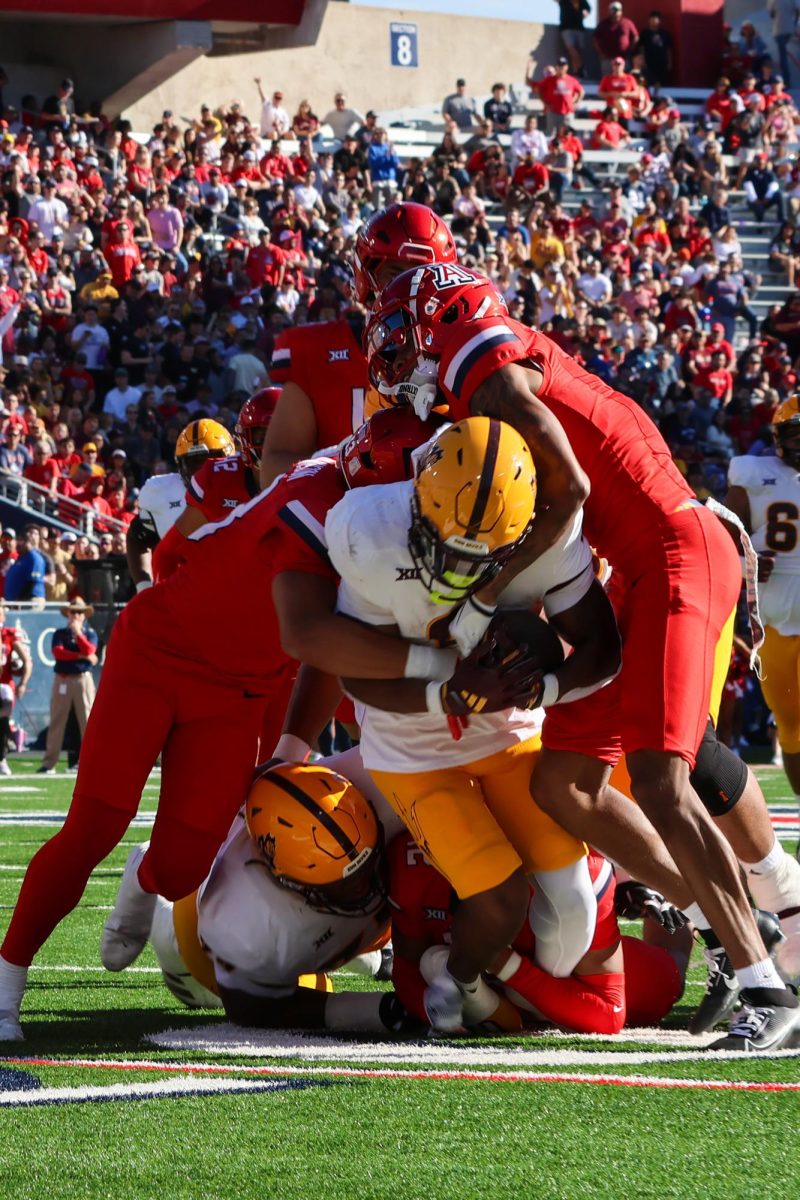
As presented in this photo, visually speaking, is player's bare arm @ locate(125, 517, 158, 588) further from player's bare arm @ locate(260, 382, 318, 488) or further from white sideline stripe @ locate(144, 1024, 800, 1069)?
white sideline stripe @ locate(144, 1024, 800, 1069)

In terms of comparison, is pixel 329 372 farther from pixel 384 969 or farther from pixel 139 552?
pixel 139 552

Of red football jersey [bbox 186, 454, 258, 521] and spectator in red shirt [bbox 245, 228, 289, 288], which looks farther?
spectator in red shirt [bbox 245, 228, 289, 288]

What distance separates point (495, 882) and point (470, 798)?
21cm

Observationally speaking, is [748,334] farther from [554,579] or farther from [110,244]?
[554,579]

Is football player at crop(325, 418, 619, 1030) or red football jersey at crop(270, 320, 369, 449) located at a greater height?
red football jersey at crop(270, 320, 369, 449)

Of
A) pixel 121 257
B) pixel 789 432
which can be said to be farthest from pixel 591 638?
pixel 121 257

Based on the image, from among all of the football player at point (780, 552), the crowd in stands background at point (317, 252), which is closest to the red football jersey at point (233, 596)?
the football player at point (780, 552)

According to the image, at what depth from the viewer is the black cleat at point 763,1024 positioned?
3715 millimetres

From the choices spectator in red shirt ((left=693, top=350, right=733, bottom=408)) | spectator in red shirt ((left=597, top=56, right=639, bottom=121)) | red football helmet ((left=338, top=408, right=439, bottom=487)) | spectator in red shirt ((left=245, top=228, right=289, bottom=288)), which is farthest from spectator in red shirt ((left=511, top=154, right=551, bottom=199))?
red football helmet ((left=338, top=408, right=439, bottom=487))

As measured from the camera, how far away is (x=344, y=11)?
25844mm

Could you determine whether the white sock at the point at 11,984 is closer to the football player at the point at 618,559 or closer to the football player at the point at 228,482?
the football player at the point at 618,559

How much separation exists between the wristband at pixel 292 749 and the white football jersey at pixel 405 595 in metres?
0.26

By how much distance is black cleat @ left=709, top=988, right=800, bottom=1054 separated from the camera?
371 cm

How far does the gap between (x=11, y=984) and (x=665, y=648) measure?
1.64 meters
